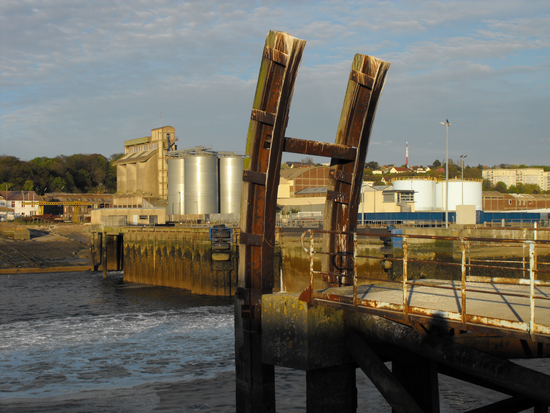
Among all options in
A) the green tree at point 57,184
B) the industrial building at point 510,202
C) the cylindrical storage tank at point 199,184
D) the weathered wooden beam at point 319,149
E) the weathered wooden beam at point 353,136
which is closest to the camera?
the weathered wooden beam at point 319,149

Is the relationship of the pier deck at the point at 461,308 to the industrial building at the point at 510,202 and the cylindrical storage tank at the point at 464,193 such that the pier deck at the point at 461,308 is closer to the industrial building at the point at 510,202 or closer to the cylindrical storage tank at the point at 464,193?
the cylindrical storage tank at the point at 464,193

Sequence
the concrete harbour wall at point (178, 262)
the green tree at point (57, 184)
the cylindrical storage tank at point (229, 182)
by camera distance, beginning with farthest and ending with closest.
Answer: the green tree at point (57, 184), the cylindrical storage tank at point (229, 182), the concrete harbour wall at point (178, 262)

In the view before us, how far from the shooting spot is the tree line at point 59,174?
137 m

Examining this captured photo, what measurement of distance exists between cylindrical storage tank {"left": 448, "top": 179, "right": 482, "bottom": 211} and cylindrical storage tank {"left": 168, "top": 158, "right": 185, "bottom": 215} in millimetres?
35398

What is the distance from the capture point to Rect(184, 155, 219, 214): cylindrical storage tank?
59281 millimetres

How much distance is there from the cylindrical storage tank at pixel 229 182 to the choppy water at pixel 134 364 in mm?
33213

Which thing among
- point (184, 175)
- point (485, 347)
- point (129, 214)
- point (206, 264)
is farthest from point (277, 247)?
point (129, 214)

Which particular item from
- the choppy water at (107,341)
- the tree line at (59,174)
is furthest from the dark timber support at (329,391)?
the tree line at (59,174)

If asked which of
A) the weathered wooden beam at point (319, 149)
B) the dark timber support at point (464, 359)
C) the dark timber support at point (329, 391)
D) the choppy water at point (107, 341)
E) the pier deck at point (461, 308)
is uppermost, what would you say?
the weathered wooden beam at point (319, 149)

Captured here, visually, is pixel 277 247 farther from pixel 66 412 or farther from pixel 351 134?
pixel 351 134

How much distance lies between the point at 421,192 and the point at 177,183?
110ft

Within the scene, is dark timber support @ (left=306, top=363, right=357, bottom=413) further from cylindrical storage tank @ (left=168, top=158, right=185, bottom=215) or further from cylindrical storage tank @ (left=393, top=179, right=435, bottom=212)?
cylindrical storage tank @ (left=393, top=179, right=435, bottom=212)

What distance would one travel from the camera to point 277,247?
28.7 metres

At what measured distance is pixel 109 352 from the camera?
16453mm
